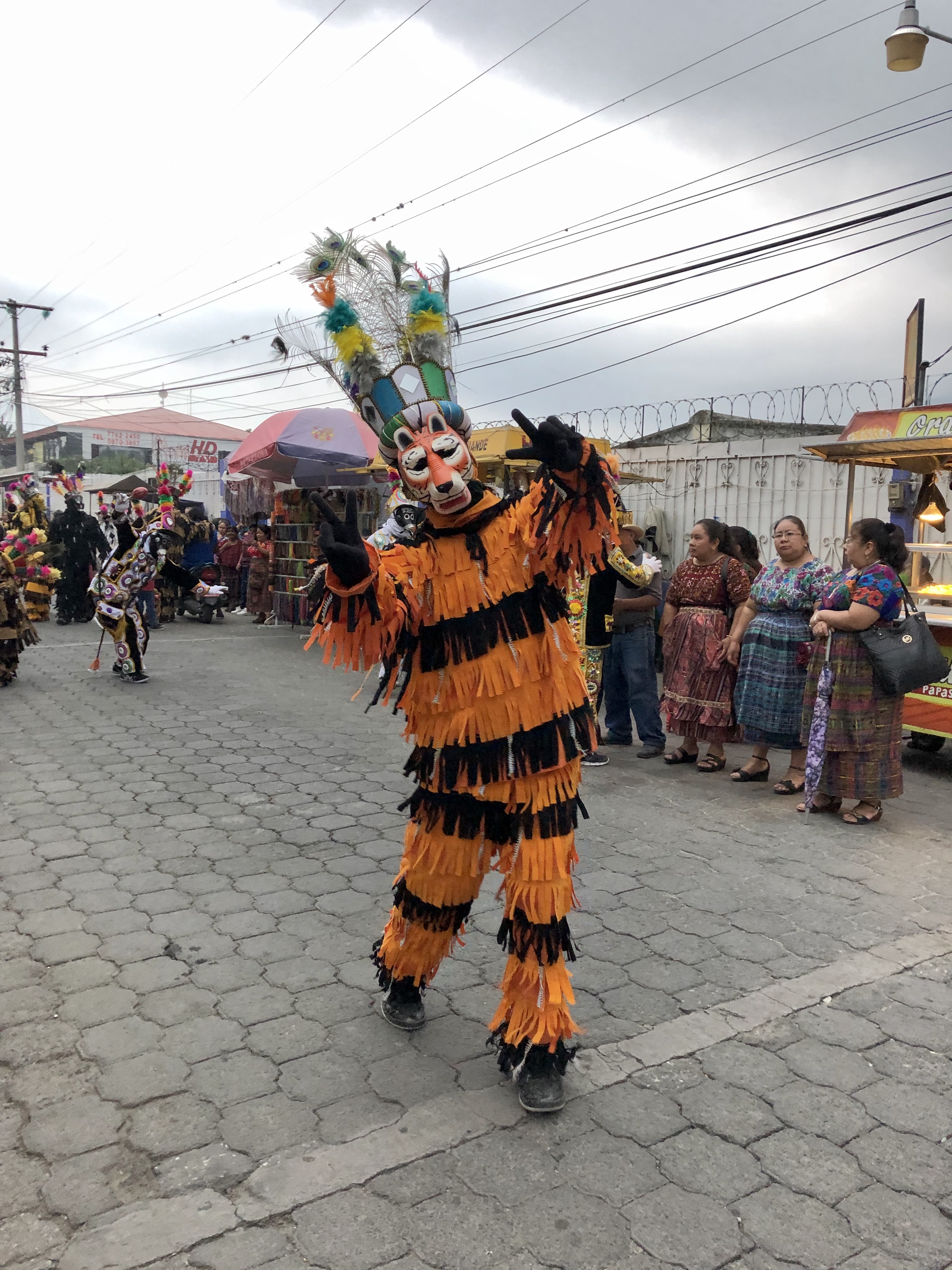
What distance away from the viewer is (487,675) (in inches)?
95.5

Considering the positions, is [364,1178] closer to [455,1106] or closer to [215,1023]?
[455,1106]

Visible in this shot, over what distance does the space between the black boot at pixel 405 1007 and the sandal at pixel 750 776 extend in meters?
3.42

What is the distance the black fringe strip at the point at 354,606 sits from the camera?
2.29m

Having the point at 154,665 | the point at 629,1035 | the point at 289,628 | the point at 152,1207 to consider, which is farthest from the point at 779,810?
the point at 289,628

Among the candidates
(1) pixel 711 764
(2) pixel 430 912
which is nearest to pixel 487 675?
(2) pixel 430 912

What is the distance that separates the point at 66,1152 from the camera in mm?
2195

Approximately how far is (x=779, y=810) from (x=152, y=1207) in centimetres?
398

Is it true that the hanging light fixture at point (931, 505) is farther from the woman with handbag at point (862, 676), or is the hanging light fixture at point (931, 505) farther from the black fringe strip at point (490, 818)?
the black fringe strip at point (490, 818)

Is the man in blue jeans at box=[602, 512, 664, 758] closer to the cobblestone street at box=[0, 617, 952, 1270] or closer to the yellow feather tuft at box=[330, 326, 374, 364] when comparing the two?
the cobblestone street at box=[0, 617, 952, 1270]

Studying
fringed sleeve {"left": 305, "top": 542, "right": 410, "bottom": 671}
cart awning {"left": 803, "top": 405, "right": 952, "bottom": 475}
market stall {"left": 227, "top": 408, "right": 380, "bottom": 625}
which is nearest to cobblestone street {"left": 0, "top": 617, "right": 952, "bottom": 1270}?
fringed sleeve {"left": 305, "top": 542, "right": 410, "bottom": 671}

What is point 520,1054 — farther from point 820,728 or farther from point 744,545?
point 744,545

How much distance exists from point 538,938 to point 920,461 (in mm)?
6085

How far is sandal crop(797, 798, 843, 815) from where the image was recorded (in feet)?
16.7

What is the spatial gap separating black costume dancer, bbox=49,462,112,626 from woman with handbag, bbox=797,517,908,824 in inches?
455
